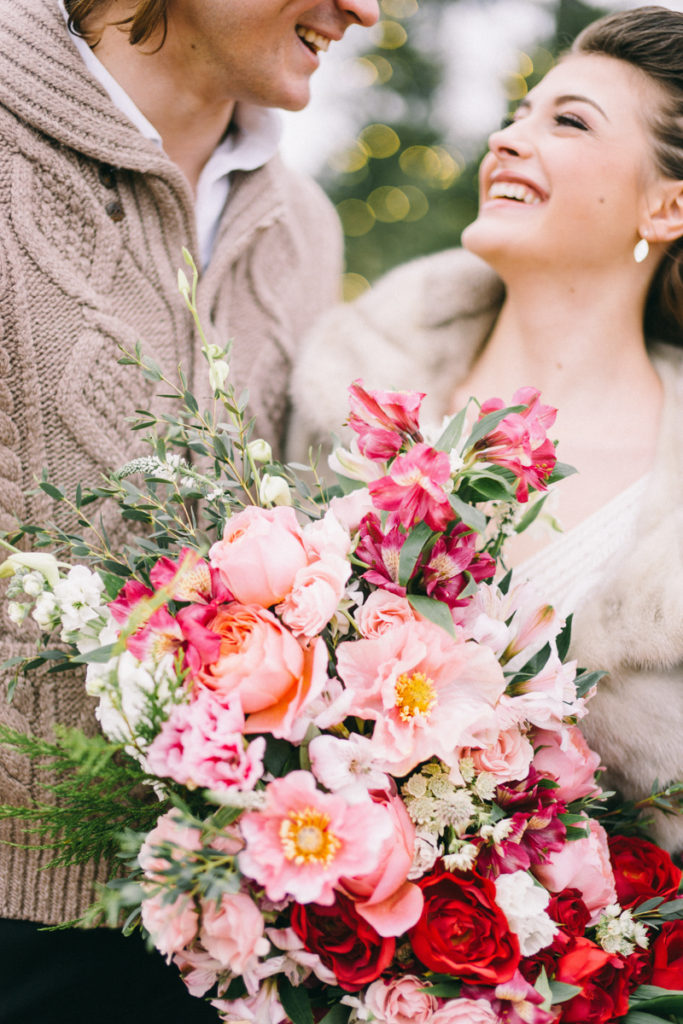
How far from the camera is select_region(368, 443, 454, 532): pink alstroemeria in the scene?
99 centimetres

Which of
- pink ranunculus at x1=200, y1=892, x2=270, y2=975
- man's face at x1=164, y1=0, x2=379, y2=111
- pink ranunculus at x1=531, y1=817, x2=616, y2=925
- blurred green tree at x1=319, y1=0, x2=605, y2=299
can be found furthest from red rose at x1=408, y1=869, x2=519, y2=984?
blurred green tree at x1=319, y1=0, x2=605, y2=299

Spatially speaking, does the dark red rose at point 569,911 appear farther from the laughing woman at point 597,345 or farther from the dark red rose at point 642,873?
Answer: the laughing woman at point 597,345

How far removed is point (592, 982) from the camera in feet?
3.61

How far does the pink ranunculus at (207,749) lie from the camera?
2.82 feet

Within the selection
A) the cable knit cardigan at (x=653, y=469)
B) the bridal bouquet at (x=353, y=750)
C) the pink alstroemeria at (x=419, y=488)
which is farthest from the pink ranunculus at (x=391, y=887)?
the cable knit cardigan at (x=653, y=469)

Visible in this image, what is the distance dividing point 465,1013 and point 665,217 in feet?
5.23

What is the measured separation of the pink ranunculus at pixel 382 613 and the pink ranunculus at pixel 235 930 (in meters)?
0.34

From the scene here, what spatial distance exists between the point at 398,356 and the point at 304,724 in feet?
3.84

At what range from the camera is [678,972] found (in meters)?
1.20

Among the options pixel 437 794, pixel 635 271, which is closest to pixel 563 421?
pixel 635 271

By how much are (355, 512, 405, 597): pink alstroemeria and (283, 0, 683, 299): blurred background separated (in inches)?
166

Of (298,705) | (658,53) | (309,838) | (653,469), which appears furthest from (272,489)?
(658,53)

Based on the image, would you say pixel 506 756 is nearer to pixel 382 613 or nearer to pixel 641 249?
pixel 382 613

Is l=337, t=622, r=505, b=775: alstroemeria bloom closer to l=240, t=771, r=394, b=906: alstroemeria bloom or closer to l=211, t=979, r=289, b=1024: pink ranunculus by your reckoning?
l=240, t=771, r=394, b=906: alstroemeria bloom
